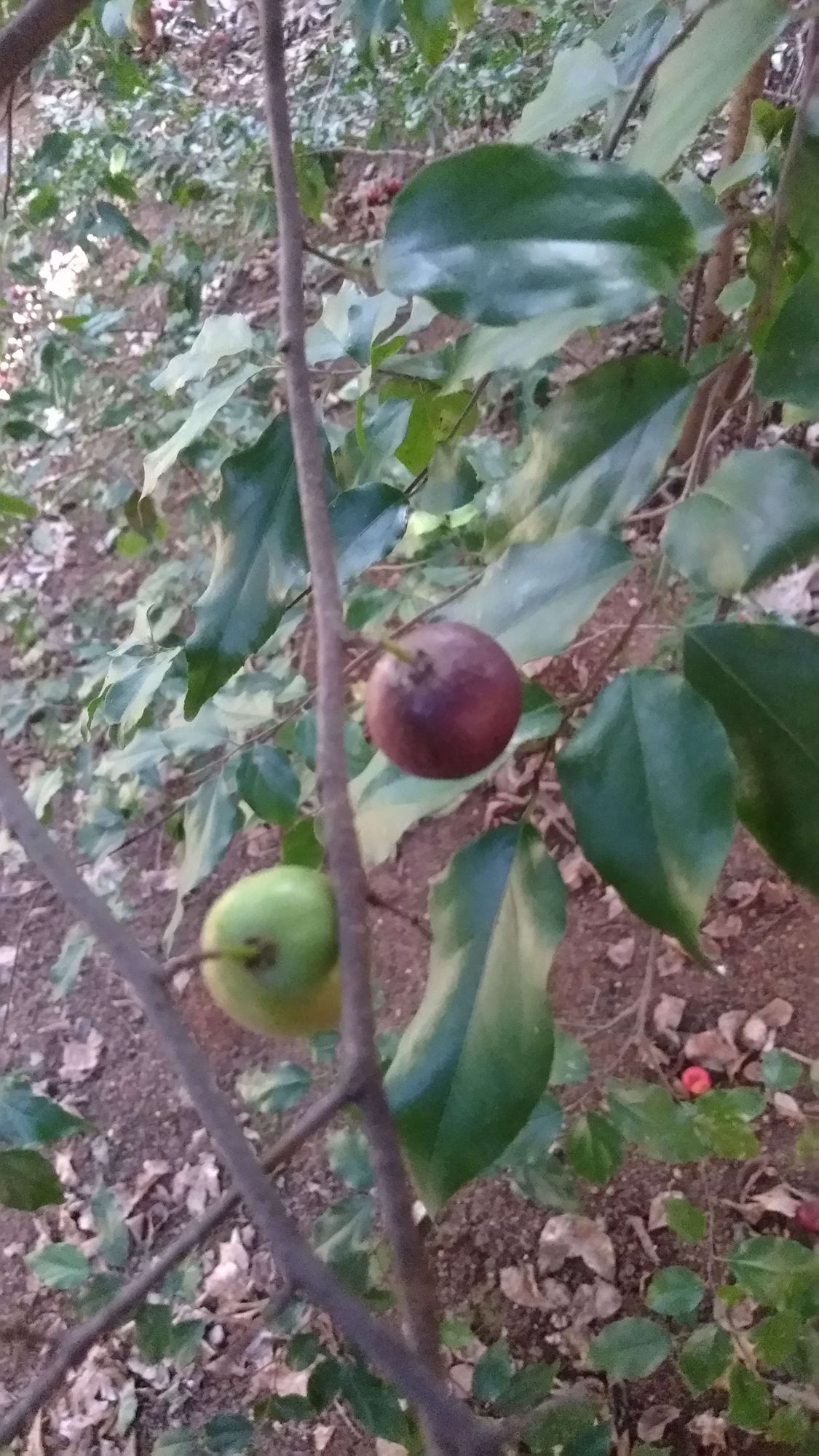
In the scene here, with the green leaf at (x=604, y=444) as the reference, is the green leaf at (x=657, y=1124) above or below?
below

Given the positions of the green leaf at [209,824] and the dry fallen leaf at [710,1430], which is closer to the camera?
the green leaf at [209,824]

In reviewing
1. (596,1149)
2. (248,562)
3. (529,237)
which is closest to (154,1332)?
(596,1149)

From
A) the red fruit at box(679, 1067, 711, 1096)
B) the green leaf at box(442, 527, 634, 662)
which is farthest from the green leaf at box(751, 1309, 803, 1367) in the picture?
the green leaf at box(442, 527, 634, 662)

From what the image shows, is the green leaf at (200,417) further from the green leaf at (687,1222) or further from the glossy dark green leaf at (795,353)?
the green leaf at (687,1222)

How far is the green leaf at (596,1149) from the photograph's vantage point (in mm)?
1057

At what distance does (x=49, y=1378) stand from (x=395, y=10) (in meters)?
1.44

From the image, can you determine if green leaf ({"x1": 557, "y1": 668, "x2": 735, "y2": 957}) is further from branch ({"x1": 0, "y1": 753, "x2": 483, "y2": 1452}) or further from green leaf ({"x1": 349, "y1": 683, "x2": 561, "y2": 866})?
branch ({"x1": 0, "y1": 753, "x2": 483, "y2": 1452})

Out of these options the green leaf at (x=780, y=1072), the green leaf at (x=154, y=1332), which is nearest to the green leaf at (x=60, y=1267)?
the green leaf at (x=154, y=1332)

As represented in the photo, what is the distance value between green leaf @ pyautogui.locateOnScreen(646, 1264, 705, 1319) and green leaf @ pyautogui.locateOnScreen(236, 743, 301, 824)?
0.60 metres

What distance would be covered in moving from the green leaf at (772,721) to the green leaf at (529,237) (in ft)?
0.67

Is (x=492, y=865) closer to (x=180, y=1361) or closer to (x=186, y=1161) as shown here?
(x=180, y=1361)

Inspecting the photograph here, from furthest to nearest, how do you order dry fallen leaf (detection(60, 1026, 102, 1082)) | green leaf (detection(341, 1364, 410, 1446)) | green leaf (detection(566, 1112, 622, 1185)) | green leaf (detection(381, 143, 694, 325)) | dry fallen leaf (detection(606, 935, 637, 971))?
dry fallen leaf (detection(60, 1026, 102, 1082)) < dry fallen leaf (detection(606, 935, 637, 971)) < green leaf (detection(566, 1112, 622, 1185)) < green leaf (detection(341, 1364, 410, 1446)) < green leaf (detection(381, 143, 694, 325))

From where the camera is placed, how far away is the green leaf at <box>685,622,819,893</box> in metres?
0.52

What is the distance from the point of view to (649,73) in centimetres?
76
